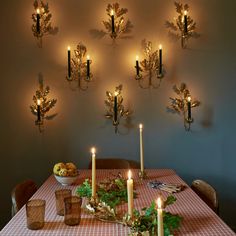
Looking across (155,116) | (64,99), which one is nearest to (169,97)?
(155,116)

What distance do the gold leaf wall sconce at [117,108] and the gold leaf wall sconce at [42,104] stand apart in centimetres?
45

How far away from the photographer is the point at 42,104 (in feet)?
9.07

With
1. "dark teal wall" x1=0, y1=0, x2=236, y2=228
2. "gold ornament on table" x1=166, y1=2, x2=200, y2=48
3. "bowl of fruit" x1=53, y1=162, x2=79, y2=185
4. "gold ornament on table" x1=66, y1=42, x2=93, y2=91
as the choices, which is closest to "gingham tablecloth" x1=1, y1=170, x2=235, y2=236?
"bowl of fruit" x1=53, y1=162, x2=79, y2=185

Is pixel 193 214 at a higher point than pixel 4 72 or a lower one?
lower

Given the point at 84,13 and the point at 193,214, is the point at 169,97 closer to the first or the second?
the point at 84,13

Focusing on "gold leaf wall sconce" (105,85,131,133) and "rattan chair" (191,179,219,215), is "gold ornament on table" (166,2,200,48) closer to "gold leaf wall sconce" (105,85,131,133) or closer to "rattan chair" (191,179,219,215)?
"gold leaf wall sconce" (105,85,131,133)

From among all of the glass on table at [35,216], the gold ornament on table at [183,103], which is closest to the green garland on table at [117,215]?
the glass on table at [35,216]

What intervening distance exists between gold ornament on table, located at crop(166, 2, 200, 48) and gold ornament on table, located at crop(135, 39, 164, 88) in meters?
0.22

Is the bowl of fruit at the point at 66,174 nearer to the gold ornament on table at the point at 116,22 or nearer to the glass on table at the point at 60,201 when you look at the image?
the glass on table at the point at 60,201

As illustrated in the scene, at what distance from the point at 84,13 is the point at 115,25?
0.93ft

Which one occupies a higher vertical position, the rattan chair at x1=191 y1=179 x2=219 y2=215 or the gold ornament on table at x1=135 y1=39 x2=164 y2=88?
the gold ornament on table at x1=135 y1=39 x2=164 y2=88

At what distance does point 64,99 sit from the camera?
2797mm

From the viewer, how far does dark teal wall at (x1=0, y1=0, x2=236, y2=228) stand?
2.79 m

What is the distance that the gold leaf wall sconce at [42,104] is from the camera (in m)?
2.76
